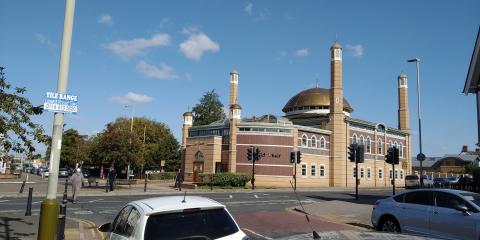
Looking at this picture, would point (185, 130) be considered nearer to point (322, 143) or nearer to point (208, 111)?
point (322, 143)

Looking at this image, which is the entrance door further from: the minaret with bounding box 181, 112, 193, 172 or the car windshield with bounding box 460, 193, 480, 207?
the car windshield with bounding box 460, 193, 480, 207

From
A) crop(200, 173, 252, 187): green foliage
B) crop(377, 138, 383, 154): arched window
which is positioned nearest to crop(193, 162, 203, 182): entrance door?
crop(200, 173, 252, 187): green foliage

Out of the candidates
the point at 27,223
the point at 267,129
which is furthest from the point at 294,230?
the point at 267,129

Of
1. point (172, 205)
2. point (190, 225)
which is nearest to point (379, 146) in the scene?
point (172, 205)

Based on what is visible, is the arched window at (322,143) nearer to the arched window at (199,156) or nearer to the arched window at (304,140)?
the arched window at (304,140)

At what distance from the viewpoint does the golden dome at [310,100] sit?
6656 centimetres

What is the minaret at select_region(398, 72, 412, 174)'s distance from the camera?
232ft

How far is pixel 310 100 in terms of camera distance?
67.2 metres

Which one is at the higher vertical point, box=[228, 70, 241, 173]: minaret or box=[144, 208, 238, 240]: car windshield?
box=[228, 70, 241, 173]: minaret

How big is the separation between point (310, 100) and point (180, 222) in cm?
6265

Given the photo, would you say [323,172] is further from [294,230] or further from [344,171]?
[294,230]

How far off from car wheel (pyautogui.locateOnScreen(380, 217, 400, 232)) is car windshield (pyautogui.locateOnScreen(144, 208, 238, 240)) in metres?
8.26

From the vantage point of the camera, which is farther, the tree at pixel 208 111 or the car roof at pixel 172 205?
the tree at pixel 208 111

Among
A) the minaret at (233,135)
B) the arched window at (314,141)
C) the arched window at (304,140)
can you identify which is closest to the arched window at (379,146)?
the arched window at (314,141)
